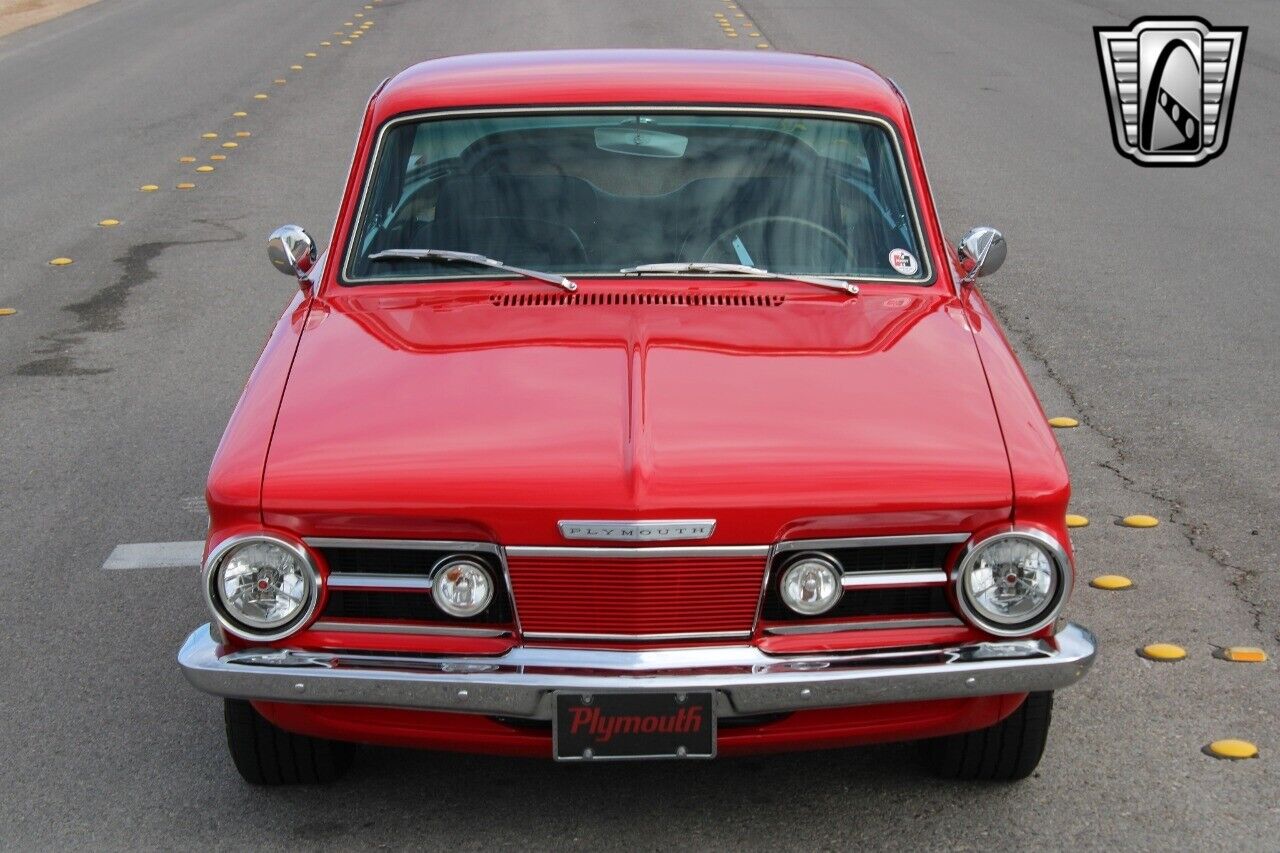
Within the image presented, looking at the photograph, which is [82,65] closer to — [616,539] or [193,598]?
[193,598]

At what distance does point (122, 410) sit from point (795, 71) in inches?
143

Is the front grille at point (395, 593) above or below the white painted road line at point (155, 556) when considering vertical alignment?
above

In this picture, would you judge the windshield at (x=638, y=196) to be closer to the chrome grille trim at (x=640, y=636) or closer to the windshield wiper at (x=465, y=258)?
the windshield wiper at (x=465, y=258)

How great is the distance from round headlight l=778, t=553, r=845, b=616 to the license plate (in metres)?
0.27

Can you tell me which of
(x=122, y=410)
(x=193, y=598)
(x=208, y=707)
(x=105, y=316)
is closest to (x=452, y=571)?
(x=208, y=707)

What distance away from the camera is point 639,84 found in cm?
482

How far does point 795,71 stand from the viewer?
194 inches

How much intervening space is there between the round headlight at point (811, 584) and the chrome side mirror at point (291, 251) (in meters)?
2.02

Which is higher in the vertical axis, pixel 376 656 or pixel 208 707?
pixel 376 656

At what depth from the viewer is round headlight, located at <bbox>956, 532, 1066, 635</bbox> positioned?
3.52 m

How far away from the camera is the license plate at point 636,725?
3.41m

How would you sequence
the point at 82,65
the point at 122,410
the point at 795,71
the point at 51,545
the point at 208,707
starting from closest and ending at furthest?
the point at 208,707
the point at 795,71
the point at 51,545
the point at 122,410
the point at 82,65

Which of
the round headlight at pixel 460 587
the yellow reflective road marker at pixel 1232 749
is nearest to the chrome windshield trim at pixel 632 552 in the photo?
the round headlight at pixel 460 587

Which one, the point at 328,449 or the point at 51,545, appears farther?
the point at 51,545
